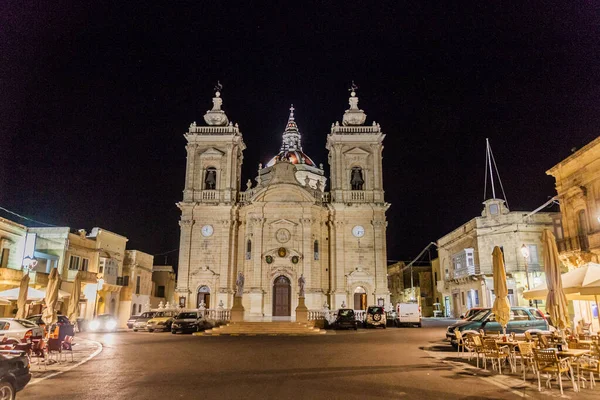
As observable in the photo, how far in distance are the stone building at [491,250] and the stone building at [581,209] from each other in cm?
685

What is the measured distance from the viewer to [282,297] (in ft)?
115

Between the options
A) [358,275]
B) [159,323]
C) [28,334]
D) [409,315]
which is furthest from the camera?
[358,275]

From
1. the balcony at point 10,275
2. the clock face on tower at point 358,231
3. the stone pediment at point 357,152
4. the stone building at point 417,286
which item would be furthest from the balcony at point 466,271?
the balcony at point 10,275

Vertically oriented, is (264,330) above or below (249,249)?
below

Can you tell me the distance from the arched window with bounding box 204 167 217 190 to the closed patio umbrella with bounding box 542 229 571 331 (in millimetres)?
30640

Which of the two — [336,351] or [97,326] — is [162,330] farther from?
[336,351]

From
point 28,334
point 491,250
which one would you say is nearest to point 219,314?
point 28,334

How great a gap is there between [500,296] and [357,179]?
86.0 feet

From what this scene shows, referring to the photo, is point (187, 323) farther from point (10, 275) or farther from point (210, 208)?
point (210, 208)

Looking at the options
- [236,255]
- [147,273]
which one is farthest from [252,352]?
[147,273]

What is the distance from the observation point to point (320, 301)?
34344 mm

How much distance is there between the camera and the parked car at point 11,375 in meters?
6.83

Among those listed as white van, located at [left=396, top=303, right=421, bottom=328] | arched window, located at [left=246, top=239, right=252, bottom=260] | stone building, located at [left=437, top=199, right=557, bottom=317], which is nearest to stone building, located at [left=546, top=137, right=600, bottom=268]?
stone building, located at [left=437, top=199, right=557, bottom=317]

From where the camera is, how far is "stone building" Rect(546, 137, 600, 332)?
21.2 metres
